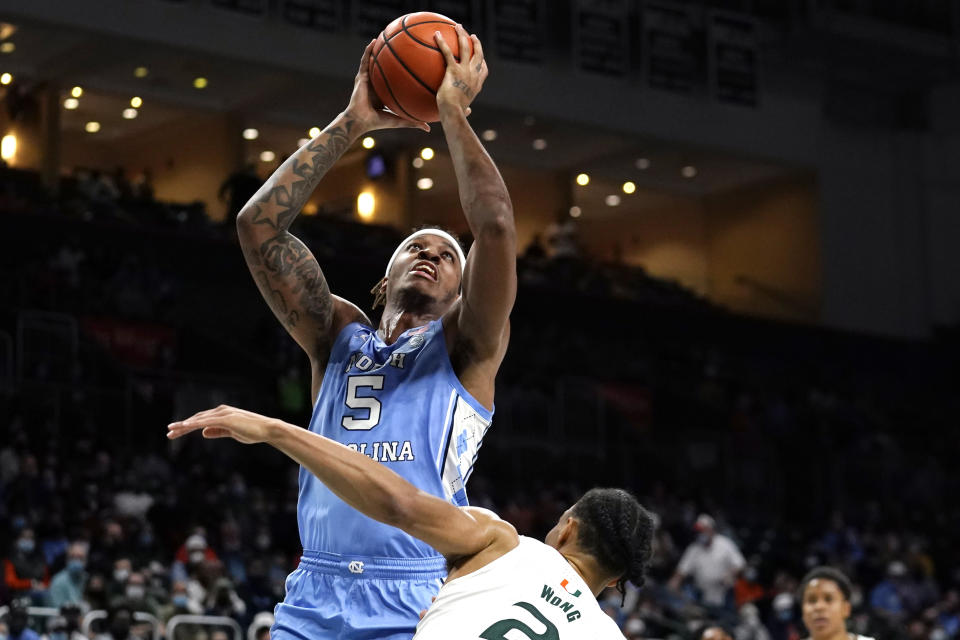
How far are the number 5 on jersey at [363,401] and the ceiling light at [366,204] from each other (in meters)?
22.5

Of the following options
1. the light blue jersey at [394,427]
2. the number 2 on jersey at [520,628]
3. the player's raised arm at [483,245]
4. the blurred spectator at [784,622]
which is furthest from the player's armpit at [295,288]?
the blurred spectator at [784,622]

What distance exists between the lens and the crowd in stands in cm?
1453

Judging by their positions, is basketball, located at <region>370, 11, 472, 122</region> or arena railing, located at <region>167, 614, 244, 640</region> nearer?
basketball, located at <region>370, 11, 472, 122</region>

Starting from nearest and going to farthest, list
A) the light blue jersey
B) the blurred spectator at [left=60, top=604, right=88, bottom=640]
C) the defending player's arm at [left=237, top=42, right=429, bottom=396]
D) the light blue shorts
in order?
the light blue shorts < the light blue jersey < the defending player's arm at [left=237, top=42, right=429, bottom=396] < the blurred spectator at [left=60, top=604, right=88, bottom=640]

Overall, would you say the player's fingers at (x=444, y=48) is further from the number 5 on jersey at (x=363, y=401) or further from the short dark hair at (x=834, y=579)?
the short dark hair at (x=834, y=579)

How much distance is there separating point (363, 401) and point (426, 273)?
0.49 metres

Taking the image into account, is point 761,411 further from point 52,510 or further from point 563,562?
point 563,562

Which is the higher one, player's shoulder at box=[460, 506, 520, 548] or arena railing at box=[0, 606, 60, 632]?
player's shoulder at box=[460, 506, 520, 548]

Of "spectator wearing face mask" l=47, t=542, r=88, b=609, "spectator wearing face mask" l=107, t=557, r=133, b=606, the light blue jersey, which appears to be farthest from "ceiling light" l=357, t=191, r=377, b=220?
the light blue jersey

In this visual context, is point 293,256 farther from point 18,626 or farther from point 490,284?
point 18,626

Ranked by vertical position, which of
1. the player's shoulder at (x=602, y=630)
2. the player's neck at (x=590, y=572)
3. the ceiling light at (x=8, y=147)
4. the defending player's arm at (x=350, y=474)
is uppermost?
the ceiling light at (x=8, y=147)

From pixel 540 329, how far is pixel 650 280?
3.55 m

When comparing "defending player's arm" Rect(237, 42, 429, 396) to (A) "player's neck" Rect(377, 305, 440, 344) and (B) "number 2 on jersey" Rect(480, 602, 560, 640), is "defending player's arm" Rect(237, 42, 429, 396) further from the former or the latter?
(B) "number 2 on jersey" Rect(480, 602, 560, 640)

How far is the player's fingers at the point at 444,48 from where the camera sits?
471 cm
